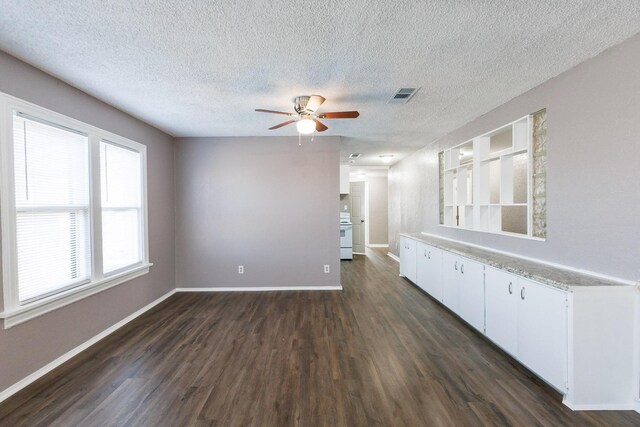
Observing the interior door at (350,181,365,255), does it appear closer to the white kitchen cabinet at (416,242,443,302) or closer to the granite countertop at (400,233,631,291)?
the white kitchen cabinet at (416,242,443,302)

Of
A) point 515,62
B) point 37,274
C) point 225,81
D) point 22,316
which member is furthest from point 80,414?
point 515,62

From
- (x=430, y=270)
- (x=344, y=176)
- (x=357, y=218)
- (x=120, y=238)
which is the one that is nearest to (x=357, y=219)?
(x=357, y=218)

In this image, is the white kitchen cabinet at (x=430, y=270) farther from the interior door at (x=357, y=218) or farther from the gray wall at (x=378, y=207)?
the gray wall at (x=378, y=207)

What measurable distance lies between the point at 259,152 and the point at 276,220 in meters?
1.20

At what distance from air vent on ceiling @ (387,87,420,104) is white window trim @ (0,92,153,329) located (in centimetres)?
324

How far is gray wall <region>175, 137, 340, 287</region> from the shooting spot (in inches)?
190

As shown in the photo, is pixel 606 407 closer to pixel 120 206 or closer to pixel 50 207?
pixel 50 207

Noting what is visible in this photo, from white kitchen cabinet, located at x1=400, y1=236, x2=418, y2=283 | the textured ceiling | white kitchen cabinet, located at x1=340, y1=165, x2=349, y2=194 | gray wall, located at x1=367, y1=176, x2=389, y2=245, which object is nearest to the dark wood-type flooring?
white kitchen cabinet, located at x1=400, y1=236, x2=418, y2=283

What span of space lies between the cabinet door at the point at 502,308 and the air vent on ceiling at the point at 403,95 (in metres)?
1.97

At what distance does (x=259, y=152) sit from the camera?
482 centimetres

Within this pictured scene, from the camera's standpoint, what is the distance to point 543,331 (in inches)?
86.0

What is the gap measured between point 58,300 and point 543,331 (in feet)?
13.5

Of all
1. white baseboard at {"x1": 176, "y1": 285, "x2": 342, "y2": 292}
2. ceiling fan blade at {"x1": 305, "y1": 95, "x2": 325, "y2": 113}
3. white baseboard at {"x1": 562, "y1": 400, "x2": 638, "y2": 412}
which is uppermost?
ceiling fan blade at {"x1": 305, "y1": 95, "x2": 325, "y2": 113}

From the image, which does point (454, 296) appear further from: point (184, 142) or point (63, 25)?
point (184, 142)
